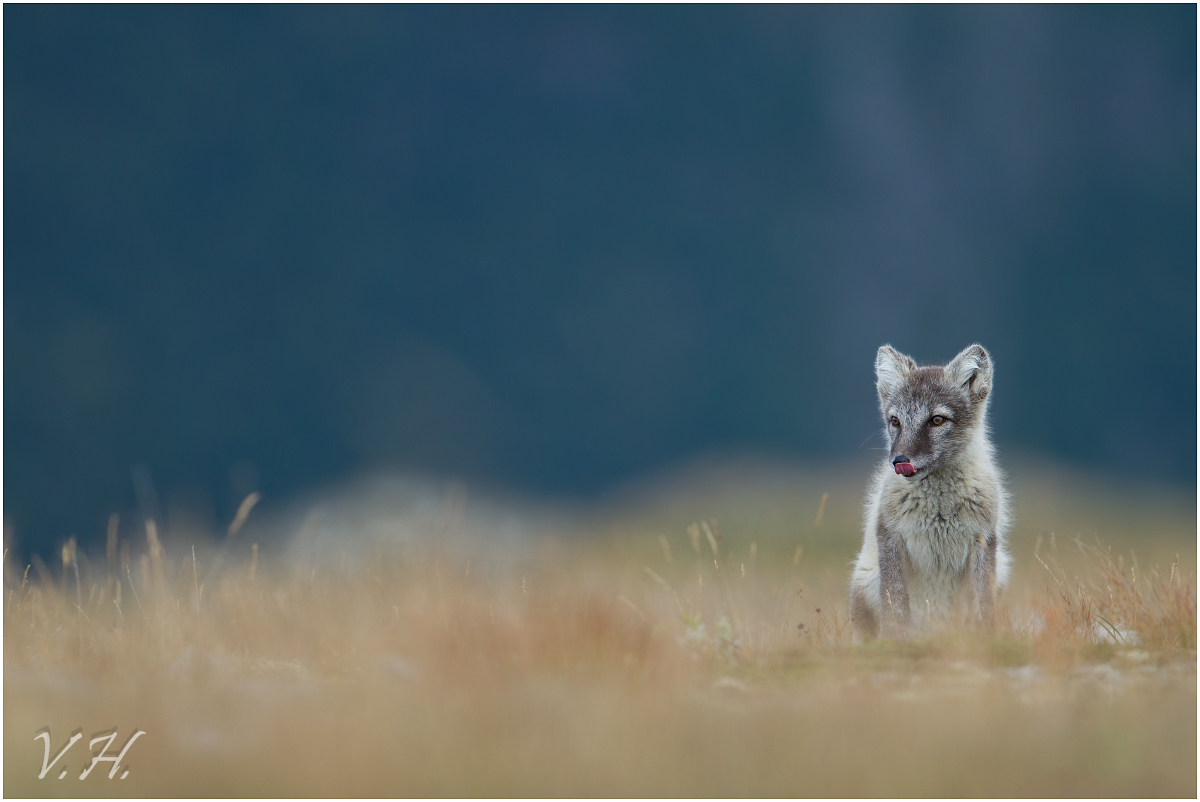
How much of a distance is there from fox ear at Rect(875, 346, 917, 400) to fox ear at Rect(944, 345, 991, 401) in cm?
32

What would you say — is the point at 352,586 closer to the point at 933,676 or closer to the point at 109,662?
the point at 109,662

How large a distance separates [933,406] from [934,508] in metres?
0.85

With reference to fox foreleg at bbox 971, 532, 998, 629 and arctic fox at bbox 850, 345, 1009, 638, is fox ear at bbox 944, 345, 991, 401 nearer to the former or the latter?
arctic fox at bbox 850, 345, 1009, 638

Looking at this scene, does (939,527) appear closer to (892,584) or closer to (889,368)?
(892,584)

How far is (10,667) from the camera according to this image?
19.4 feet

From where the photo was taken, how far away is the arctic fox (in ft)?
24.0

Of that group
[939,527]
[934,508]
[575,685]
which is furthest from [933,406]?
[575,685]

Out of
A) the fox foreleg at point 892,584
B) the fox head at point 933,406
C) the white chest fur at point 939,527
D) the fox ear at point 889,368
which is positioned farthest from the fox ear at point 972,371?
the fox foreleg at point 892,584

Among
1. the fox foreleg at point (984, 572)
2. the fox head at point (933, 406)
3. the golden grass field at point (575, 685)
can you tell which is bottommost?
the golden grass field at point (575, 685)

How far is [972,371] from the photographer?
746cm

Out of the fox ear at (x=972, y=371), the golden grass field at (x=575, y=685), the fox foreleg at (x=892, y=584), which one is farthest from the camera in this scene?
the fox ear at (x=972, y=371)

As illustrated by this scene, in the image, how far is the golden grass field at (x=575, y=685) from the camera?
388 centimetres

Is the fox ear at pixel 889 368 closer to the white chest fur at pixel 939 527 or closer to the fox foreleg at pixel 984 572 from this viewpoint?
the white chest fur at pixel 939 527

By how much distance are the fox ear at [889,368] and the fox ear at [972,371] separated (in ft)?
1.05
